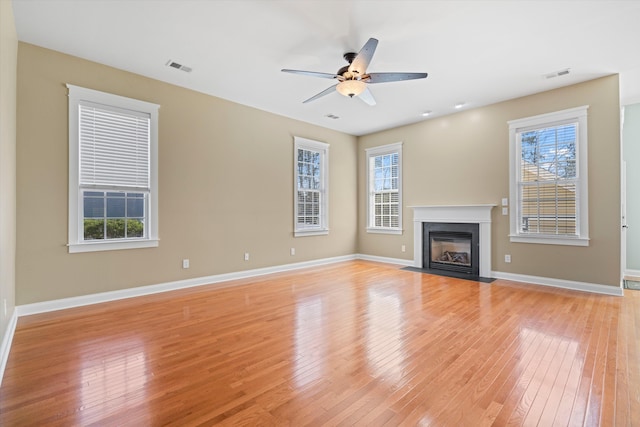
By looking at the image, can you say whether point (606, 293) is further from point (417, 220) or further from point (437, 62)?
point (437, 62)

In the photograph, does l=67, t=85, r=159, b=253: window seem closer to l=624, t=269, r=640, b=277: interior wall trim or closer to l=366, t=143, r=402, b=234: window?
l=366, t=143, r=402, b=234: window

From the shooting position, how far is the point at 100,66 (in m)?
3.88

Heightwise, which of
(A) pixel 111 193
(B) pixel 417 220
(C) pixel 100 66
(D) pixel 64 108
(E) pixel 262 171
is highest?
(C) pixel 100 66

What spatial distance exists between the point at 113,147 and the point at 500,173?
5967mm

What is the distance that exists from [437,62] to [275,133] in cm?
310

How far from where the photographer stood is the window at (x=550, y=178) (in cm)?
448

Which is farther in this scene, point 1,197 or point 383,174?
point 383,174

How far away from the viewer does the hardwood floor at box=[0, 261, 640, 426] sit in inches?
68.7

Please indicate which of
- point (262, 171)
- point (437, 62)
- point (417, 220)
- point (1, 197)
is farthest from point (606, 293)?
point (1, 197)

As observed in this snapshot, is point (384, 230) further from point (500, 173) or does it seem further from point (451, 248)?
point (500, 173)

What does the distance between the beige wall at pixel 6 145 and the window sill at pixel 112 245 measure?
0.55m

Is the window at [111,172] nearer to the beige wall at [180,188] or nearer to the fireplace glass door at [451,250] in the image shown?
the beige wall at [180,188]

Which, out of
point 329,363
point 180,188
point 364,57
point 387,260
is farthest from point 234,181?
point 387,260

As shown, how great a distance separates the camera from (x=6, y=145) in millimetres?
2664
